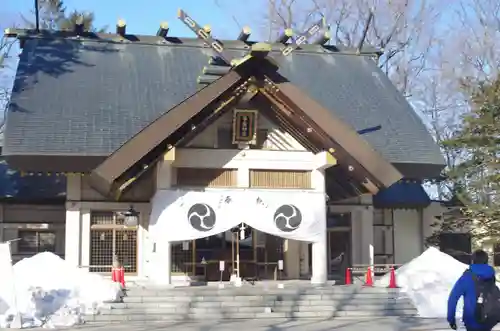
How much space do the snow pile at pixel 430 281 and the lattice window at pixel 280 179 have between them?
11.2 ft

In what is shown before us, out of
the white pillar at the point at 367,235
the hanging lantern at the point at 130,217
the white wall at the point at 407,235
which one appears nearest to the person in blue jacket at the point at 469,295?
the hanging lantern at the point at 130,217

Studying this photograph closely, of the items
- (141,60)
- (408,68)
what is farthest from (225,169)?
(408,68)

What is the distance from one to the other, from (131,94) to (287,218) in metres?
7.27

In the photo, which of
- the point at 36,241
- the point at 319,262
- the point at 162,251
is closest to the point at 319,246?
the point at 319,262

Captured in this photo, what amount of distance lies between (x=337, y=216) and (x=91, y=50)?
33.2 feet

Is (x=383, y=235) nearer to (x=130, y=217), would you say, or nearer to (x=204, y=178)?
(x=204, y=178)

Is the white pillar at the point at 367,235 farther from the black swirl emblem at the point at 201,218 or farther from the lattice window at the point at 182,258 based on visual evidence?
the black swirl emblem at the point at 201,218

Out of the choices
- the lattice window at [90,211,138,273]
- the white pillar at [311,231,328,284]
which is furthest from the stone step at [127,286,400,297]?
the lattice window at [90,211,138,273]

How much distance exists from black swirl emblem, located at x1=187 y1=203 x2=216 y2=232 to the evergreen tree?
6115 mm

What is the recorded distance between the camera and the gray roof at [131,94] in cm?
1994

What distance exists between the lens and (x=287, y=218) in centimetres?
1805

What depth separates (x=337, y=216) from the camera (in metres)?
22.5

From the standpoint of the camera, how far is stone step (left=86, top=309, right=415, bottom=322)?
15.2m

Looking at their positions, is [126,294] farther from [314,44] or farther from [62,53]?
[314,44]
